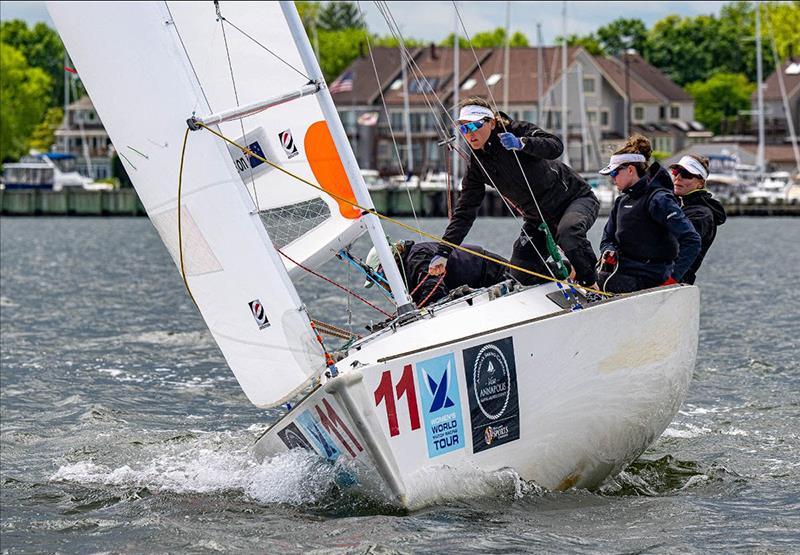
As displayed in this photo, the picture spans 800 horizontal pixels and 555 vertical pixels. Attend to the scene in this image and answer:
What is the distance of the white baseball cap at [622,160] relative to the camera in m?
9.00

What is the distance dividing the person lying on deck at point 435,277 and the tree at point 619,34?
109m

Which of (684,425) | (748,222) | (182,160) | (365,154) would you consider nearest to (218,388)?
(684,425)

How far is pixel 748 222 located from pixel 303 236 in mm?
54594

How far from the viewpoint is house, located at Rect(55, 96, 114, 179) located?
101125mm

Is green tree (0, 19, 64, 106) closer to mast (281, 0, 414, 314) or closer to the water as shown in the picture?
the water

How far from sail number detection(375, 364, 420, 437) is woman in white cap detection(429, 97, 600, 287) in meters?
1.50

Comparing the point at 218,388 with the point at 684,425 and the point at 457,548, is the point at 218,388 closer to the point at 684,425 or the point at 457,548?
the point at 684,425

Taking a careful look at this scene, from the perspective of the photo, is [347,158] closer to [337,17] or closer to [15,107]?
[15,107]

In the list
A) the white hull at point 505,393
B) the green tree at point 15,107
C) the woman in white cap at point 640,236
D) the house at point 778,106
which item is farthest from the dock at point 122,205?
the white hull at point 505,393

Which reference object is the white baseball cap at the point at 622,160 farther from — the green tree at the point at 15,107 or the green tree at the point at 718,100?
the green tree at the point at 718,100

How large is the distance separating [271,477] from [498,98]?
6887cm

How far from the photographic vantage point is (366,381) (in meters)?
7.73

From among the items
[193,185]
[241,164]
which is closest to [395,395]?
[193,185]

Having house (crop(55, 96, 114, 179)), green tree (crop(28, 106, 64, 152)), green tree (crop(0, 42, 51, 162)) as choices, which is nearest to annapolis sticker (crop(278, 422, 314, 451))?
green tree (crop(0, 42, 51, 162))
